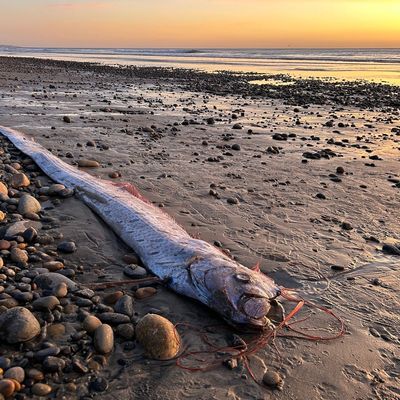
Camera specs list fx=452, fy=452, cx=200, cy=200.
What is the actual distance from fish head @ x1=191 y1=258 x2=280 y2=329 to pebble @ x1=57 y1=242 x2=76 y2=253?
1.70 m

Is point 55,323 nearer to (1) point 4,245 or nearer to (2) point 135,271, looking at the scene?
(2) point 135,271

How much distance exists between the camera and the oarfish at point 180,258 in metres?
3.84

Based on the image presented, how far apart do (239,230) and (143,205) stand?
4.41 ft

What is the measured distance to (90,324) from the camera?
12.0 ft

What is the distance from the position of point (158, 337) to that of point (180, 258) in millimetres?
1197

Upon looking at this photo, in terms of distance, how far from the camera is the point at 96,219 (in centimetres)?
605

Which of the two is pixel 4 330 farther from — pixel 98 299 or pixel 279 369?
pixel 279 369

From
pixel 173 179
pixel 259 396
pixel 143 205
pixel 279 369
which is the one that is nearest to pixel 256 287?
pixel 279 369

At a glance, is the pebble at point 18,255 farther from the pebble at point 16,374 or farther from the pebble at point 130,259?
the pebble at point 16,374

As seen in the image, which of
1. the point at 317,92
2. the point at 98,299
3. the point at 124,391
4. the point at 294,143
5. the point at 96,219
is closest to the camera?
the point at 124,391

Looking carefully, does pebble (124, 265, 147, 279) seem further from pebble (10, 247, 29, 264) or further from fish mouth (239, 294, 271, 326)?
fish mouth (239, 294, 271, 326)

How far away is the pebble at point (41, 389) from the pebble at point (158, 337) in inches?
30.7

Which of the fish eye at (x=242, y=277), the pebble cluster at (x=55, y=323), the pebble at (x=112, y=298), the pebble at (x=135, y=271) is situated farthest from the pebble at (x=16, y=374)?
the fish eye at (x=242, y=277)

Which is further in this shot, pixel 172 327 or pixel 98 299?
pixel 98 299
